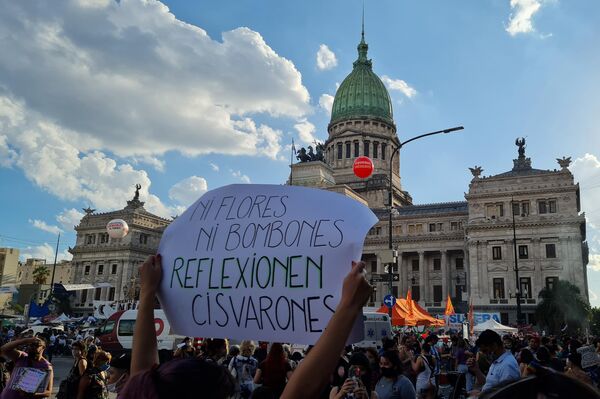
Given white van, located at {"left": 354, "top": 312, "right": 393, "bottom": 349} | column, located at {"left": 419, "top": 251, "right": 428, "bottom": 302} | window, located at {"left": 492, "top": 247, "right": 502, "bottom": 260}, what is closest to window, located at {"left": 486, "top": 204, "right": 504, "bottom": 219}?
window, located at {"left": 492, "top": 247, "right": 502, "bottom": 260}

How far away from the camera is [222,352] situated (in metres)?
9.12

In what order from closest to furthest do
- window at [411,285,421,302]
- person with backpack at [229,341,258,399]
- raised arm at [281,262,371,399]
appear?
raised arm at [281,262,371,399], person with backpack at [229,341,258,399], window at [411,285,421,302]

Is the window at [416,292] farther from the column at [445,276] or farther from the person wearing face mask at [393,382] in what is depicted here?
the person wearing face mask at [393,382]

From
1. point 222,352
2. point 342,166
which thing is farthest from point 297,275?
point 342,166

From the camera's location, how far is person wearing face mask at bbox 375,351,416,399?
6.36 m

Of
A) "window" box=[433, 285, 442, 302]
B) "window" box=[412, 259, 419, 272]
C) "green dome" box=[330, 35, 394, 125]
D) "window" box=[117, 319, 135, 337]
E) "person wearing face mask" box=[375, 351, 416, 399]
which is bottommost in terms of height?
"window" box=[117, 319, 135, 337]

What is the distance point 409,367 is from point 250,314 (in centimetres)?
798

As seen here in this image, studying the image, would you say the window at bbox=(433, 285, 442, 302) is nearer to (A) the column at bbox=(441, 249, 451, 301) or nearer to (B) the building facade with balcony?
(B) the building facade with balcony

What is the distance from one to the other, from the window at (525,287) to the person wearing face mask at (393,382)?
180 ft

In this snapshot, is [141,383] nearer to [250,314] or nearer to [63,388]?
[250,314]

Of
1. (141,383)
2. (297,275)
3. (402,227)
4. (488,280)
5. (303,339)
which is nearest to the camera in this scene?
(141,383)

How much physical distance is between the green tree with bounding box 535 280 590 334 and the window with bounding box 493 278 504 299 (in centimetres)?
857

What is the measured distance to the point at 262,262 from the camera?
3553mm

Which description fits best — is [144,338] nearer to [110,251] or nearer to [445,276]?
[445,276]
